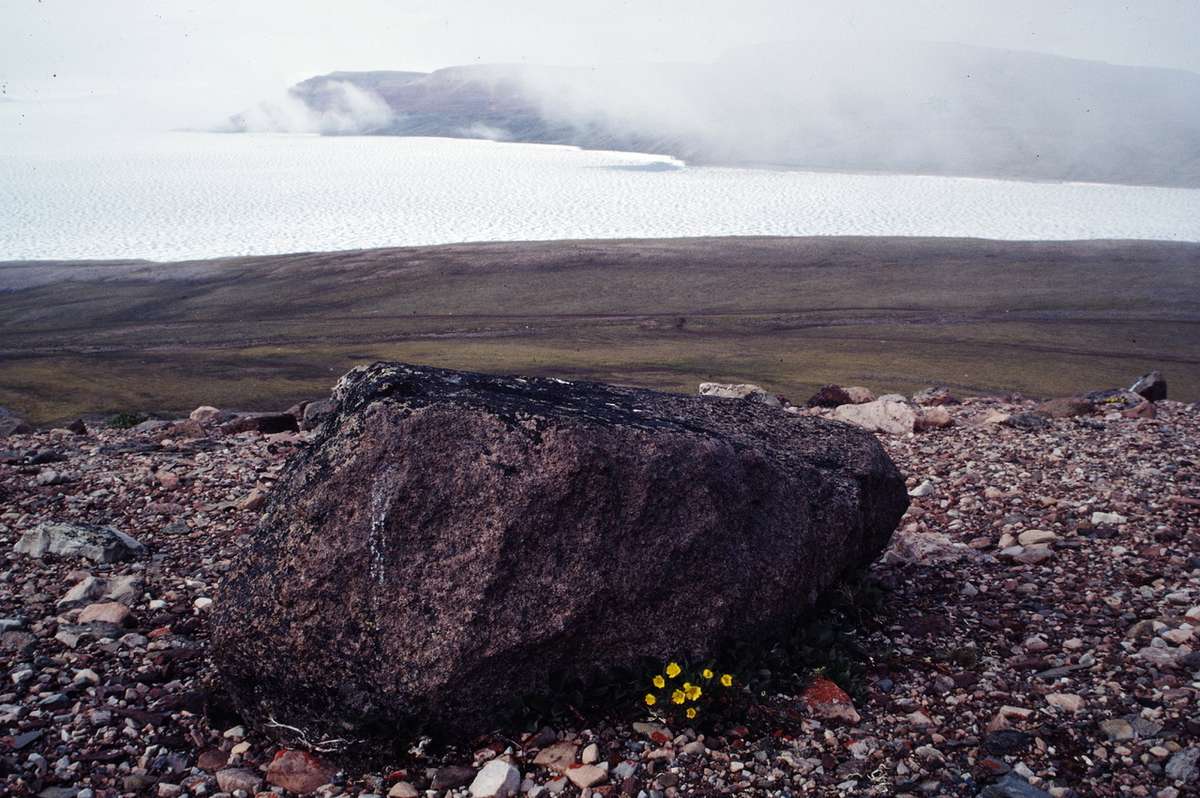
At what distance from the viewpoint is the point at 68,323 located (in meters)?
32.6

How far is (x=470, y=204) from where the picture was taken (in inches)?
2170

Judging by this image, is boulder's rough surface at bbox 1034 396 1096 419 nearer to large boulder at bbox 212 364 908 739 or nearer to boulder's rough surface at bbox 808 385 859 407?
boulder's rough surface at bbox 808 385 859 407

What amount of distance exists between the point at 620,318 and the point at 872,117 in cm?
5950

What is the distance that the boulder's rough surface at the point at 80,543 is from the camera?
6039mm

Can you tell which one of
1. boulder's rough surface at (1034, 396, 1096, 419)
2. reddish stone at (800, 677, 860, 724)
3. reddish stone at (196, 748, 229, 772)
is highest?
boulder's rough surface at (1034, 396, 1096, 419)

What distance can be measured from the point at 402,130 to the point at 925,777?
106835 mm

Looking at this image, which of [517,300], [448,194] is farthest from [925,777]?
[448,194]

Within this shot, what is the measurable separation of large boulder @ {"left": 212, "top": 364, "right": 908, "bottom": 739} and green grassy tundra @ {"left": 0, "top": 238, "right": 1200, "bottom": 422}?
15.8m

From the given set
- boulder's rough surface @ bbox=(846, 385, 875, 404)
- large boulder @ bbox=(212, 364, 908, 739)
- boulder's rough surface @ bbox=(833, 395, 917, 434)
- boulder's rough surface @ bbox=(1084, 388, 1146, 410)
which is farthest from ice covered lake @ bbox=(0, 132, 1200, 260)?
large boulder @ bbox=(212, 364, 908, 739)

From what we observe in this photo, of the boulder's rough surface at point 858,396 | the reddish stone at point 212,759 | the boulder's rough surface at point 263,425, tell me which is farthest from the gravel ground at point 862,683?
the boulder's rough surface at point 858,396

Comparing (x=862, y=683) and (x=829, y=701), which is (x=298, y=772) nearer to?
(x=829, y=701)

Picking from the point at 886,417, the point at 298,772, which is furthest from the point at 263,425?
the point at 298,772

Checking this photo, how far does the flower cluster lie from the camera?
408cm

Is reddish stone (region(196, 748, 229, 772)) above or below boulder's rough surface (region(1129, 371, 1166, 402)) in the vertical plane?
below
